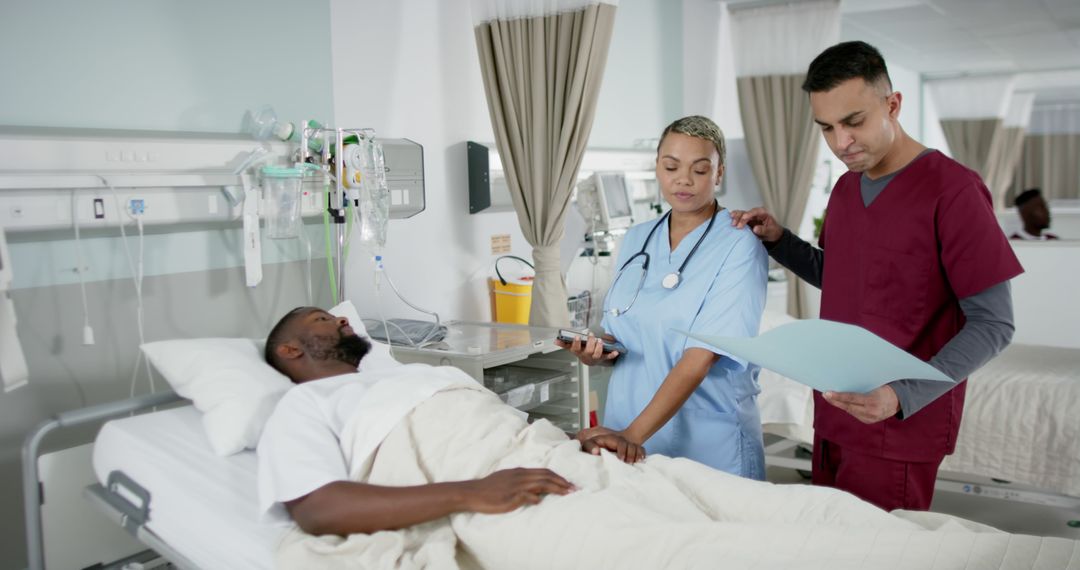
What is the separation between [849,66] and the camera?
1.63 meters

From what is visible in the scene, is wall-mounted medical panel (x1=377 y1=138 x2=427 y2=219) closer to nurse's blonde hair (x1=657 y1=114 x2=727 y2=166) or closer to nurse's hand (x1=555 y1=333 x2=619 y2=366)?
nurse's hand (x1=555 y1=333 x2=619 y2=366)

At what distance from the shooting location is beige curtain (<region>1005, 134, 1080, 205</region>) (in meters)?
9.73

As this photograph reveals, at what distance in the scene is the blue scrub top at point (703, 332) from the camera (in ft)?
6.17

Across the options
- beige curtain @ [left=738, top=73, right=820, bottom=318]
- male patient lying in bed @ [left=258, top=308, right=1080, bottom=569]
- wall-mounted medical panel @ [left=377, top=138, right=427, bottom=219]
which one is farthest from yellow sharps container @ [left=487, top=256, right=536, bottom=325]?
beige curtain @ [left=738, top=73, right=820, bottom=318]

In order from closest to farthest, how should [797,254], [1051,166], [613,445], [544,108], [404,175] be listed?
1. [613,445]
2. [797,254]
3. [404,175]
4. [544,108]
5. [1051,166]

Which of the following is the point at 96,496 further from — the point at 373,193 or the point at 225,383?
the point at 373,193

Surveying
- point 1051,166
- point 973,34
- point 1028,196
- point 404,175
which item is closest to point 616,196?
point 404,175

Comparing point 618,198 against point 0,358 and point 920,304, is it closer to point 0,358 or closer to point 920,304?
point 920,304

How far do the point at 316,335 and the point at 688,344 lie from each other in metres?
0.92

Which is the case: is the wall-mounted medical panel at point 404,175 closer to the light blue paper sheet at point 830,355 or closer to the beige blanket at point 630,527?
the beige blanket at point 630,527

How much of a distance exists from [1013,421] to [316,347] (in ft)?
8.30

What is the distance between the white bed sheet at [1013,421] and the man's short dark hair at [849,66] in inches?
72.7

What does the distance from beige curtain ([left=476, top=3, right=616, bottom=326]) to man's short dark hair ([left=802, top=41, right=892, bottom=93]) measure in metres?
1.55

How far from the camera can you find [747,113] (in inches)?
197
